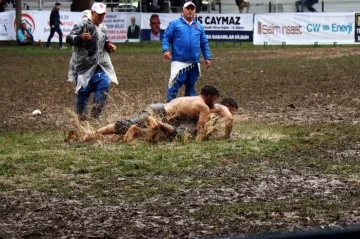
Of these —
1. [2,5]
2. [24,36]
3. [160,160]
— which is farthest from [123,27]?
[160,160]

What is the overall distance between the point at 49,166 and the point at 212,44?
3219cm

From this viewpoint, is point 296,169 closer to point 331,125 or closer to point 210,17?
point 331,125

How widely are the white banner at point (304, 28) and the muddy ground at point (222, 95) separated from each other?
2.23m

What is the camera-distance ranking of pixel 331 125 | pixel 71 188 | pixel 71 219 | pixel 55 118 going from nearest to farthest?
pixel 71 219 → pixel 71 188 → pixel 331 125 → pixel 55 118

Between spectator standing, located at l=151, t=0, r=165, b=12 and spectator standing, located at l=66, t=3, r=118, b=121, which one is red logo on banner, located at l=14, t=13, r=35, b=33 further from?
spectator standing, located at l=66, t=3, r=118, b=121

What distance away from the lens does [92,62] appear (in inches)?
567

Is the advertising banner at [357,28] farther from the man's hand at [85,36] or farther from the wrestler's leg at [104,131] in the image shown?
the wrestler's leg at [104,131]

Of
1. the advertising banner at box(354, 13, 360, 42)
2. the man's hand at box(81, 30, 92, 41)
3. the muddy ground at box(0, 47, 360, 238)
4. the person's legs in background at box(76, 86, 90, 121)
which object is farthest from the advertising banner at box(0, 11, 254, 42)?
the man's hand at box(81, 30, 92, 41)

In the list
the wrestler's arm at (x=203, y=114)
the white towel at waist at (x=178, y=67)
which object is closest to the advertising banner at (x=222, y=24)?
the white towel at waist at (x=178, y=67)

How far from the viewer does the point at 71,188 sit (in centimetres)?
973

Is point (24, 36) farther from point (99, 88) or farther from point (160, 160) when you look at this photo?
point (160, 160)

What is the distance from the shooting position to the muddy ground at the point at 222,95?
317 inches

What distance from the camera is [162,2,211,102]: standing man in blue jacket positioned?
1517 cm

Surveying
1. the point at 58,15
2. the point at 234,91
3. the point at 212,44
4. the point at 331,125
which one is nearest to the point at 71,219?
Answer: the point at 331,125
